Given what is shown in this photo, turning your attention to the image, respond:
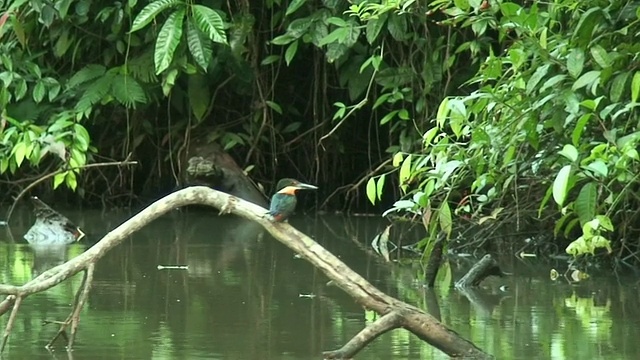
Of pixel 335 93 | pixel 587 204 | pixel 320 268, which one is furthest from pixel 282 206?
pixel 335 93

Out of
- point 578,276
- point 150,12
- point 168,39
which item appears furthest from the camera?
point 168,39

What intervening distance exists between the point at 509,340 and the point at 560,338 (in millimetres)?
172

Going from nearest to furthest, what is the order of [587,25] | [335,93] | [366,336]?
[366,336]
[587,25]
[335,93]

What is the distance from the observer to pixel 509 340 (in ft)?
13.6

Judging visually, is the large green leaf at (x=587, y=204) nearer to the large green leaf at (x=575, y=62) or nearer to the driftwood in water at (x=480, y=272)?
the large green leaf at (x=575, y=62)

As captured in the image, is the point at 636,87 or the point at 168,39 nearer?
the point at 636,87

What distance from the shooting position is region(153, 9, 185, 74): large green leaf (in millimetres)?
7246

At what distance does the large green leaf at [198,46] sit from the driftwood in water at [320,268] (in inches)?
143

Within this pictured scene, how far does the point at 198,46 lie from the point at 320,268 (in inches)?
149

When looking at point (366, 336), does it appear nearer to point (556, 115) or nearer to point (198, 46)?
point (556, 115)

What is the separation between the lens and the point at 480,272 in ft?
17.4

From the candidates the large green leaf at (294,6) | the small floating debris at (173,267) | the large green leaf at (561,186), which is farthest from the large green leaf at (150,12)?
the large green leaf at (561,186)

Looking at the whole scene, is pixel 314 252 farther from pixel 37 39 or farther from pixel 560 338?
pixel 37 39

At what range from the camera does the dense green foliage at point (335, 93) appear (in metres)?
4.77
